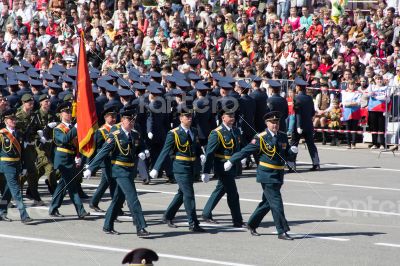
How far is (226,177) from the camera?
17484mm

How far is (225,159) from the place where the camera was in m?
17.5

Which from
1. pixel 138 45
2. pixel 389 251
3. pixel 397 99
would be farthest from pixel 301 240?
pixel 138 45

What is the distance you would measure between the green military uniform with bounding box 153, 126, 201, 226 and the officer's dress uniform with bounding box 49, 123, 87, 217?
1.46m

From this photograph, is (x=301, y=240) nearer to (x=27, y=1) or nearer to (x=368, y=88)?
(x=368, y=88)

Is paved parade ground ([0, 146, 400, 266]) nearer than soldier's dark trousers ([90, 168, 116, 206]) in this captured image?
Yes

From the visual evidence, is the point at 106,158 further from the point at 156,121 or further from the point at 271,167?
the point at 156,121

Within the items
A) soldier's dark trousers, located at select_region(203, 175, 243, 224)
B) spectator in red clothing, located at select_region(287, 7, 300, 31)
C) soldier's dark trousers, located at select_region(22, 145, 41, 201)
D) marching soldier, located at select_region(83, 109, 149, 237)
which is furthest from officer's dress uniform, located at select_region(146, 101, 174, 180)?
spectator in red clothing, located at select_region(287, 7, 300, 31)

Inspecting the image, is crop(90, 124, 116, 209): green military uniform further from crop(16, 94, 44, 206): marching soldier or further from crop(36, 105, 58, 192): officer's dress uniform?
crop(36, 105, 58, 192): officer's dress uniform

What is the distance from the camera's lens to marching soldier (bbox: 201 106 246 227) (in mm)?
17453

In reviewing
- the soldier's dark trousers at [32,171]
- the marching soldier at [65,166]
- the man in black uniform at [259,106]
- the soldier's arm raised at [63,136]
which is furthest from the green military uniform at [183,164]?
the man in black uniform at [259,106]

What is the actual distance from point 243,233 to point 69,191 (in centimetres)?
276

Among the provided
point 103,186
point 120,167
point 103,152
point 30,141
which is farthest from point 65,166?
point 120,167

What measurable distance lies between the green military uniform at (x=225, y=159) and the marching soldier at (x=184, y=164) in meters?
0.24

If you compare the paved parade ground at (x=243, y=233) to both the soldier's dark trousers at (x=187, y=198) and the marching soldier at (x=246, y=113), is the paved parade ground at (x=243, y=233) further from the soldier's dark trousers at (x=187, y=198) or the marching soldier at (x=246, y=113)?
the marching soldier at (x=246, y=113)
